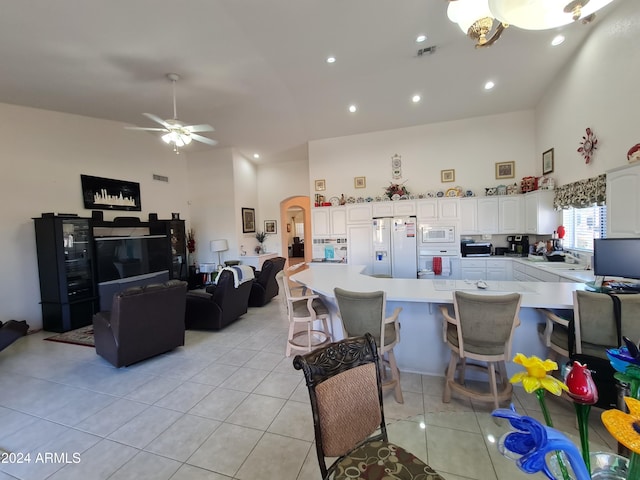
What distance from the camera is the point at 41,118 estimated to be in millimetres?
4582

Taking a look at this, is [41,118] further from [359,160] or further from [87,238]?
[359,160]

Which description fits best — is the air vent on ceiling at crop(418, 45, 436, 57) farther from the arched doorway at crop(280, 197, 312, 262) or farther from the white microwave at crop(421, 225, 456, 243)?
the arched doorway at crop(280, 197, 312, 262)

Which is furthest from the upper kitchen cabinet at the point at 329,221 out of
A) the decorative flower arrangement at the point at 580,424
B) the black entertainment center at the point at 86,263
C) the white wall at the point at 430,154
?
the decorative flower arrangement at the point at 580,424

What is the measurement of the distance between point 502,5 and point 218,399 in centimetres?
347

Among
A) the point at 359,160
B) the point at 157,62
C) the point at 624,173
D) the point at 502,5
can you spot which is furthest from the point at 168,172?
the point at 624,173

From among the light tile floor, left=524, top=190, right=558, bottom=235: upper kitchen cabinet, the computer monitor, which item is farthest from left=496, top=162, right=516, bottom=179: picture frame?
the light tile floor

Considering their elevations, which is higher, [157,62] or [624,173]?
[157,62]

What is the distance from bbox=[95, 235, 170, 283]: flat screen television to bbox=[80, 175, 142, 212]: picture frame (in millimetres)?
802

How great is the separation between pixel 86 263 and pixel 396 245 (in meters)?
5.78

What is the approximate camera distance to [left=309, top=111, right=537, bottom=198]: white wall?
18.1ft

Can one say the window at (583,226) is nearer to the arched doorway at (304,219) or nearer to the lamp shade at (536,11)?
the lamp shade at (536,11)

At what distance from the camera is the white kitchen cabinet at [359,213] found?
6.04 m

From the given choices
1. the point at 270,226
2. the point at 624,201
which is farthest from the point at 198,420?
the point at 270,226

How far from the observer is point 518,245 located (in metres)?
5.35
